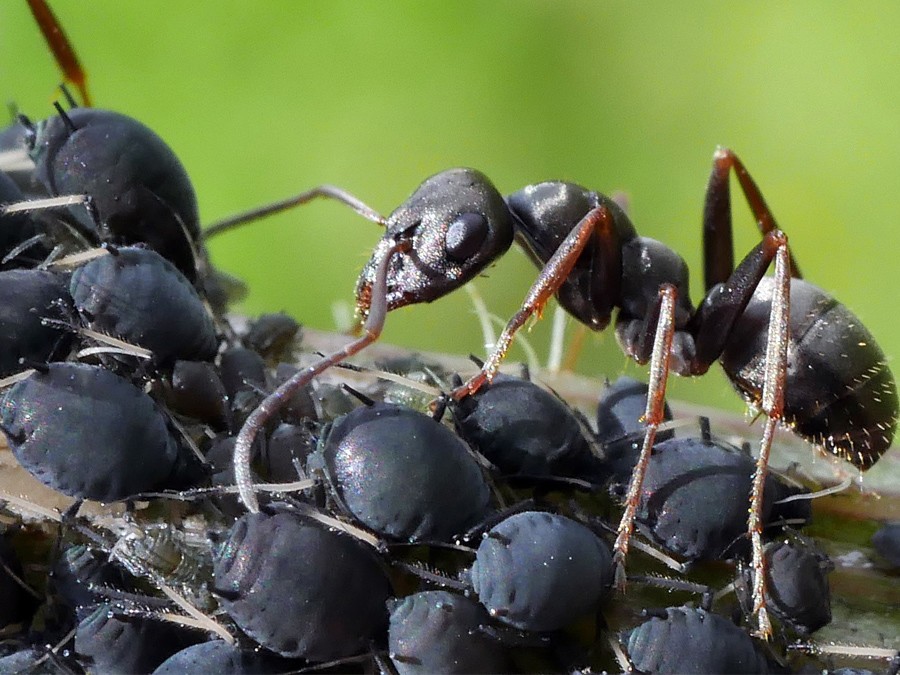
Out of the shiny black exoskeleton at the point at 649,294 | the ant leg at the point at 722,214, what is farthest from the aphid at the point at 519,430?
the ant leg at the point at 722,214

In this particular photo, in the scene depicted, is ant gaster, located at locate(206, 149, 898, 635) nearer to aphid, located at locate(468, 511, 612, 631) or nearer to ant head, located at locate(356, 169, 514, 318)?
ant head, located at locate(356, 169, 514, 318)

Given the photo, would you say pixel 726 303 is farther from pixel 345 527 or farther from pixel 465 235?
pixel 345 527

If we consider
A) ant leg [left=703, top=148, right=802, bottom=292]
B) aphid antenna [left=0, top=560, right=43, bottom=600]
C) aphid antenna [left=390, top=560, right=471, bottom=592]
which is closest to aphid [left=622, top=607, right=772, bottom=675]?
aphid antenna [left=390, top=560, right=471, bottom=592]

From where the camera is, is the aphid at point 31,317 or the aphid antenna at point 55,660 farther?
the aphid at point 31,317

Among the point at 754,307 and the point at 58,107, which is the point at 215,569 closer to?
the point at 58,107

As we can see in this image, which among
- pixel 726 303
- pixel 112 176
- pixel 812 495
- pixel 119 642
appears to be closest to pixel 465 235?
pixel 726 303

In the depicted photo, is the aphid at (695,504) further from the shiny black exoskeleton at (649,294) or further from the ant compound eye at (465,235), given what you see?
the ant compound eye at (465,235)
